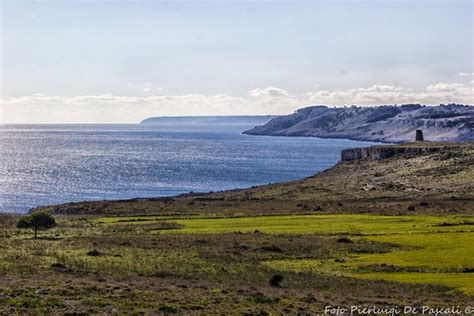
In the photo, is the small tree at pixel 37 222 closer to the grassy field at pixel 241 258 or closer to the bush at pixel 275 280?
the grassy field at pixel 241 258

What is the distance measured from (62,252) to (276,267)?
15.8 meters

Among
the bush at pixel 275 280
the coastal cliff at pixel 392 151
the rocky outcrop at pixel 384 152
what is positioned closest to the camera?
the bush at pixel 275 280

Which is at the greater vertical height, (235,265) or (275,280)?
(275,280)

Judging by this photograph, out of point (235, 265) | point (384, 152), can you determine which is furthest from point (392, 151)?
point (235, 265)

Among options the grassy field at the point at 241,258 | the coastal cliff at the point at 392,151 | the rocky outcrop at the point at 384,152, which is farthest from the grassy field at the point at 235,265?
the rocky outcrop at the point at 384,152

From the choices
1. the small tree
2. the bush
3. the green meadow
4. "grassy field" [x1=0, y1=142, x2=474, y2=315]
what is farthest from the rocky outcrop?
the bush

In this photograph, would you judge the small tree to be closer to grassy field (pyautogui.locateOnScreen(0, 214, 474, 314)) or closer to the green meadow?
grassy field (pyautogui.locateOnScreen(0, 214, 474, 314))

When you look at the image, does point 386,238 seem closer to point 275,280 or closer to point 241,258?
point 241,258

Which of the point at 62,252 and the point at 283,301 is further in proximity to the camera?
the point at 62,252

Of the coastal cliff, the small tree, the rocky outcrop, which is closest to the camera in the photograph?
the small tree

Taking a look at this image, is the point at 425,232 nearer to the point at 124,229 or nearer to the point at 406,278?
the point at 406,278

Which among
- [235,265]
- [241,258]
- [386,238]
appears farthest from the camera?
[386,238]

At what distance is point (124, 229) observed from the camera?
2621 inches

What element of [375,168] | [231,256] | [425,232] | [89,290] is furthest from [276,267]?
[375,168]
